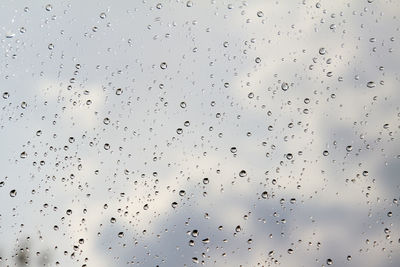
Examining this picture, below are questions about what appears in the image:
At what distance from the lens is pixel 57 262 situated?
381 centimetres

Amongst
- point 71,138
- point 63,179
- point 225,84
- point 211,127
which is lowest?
point 63,179

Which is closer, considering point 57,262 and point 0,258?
point 57,262

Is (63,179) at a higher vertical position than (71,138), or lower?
lower

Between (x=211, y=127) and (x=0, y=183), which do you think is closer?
(x=0, y=183)

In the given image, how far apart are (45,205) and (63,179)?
32cm

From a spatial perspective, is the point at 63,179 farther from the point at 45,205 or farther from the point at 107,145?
the point at 107,145

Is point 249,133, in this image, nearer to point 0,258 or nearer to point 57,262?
point 57,262

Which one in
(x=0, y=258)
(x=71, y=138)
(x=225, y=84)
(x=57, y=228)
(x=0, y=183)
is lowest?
(x=0, y=258)

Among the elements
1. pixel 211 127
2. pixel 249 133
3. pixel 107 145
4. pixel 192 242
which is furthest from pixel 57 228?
pixel 249 133

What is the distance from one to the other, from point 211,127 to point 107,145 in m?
1.17

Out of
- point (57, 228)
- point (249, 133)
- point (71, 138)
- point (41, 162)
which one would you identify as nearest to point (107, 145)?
point (71, 138)

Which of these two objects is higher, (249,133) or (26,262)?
(249,133)

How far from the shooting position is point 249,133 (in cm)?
422

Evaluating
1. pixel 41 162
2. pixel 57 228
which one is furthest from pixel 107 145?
pixel 57 228
